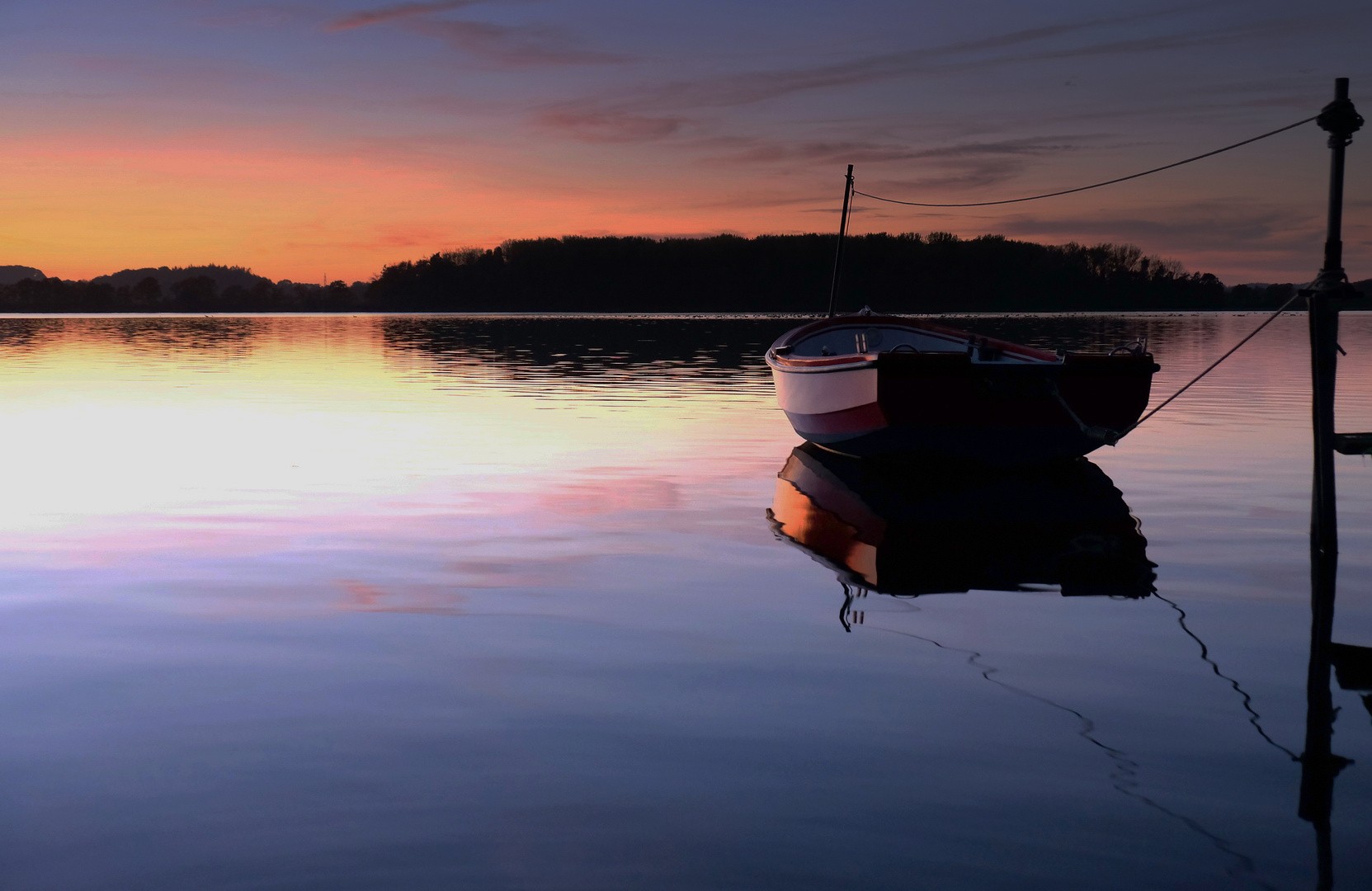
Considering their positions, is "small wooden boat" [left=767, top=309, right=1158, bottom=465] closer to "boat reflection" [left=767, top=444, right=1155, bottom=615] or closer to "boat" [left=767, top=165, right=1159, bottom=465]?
"boat" [left=767, top=165, right=1159, bottom=465]

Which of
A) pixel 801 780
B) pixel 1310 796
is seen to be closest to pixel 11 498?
pixel 801 780

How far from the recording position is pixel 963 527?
14258 millimetres

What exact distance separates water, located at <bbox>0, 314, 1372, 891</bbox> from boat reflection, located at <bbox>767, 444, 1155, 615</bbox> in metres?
0.46

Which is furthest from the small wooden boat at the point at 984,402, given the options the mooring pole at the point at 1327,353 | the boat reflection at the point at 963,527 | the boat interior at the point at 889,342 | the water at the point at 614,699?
the mooring pole at the point at 1327,353

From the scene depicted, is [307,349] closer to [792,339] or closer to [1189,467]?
[792,339]

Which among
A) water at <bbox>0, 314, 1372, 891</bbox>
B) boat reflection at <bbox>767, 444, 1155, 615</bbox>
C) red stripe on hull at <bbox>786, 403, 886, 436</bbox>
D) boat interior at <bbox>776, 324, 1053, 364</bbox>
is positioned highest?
boat interior at <bbox>776, 324, 1053, 364</bbox>

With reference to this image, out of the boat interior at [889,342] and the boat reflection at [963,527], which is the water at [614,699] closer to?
the boat reflection at [963,527]

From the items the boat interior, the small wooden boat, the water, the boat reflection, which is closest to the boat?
the small wooden boat

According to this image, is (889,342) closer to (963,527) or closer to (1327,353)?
(963,527)

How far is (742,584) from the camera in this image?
35.5 feet

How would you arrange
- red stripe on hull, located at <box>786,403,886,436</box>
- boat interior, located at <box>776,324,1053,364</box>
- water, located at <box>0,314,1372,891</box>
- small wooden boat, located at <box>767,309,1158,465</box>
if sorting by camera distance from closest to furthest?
1. water, located at <box>0,314,1372,891</box>
2. small wooden boat, located at <box>767,309,1158,465</box>
3. red stripe on hull, located at <box>786,403,886,436</box>
4. boat interior, located at <box>776,324,1053,364</box>

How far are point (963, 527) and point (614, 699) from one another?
7978mm

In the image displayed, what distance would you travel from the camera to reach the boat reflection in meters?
11.1

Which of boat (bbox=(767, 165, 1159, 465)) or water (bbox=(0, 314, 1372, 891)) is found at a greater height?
boat (bbox=(767, 165, 1159, 465))
